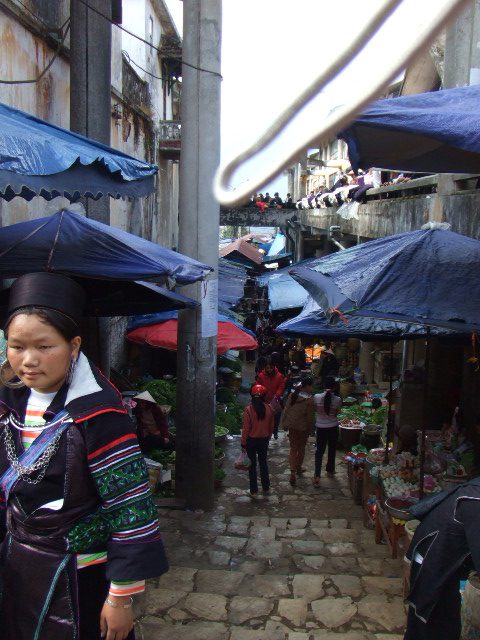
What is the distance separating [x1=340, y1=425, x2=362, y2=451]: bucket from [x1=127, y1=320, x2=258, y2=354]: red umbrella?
2.23 meters

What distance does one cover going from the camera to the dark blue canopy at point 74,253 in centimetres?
445

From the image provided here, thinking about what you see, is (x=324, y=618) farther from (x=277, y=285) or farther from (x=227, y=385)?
(x=277, y=285)

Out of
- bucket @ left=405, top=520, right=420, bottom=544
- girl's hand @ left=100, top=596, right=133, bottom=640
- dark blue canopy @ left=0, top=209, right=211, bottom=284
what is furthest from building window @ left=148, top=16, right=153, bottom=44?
girl's hand @ left=100, top=596, right=133, bottom=640

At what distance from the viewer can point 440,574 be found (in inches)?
130

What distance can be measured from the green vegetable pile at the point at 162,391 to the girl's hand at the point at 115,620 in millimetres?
8994

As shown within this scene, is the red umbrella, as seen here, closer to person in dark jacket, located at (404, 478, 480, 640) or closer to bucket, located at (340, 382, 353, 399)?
bucket, located at (340, 382, 353, 399)

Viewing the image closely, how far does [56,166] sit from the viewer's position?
3.51m

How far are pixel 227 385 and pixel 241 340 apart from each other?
5.27 m

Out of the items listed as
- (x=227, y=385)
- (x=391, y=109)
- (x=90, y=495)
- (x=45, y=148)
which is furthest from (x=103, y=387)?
(x=227, y=385)

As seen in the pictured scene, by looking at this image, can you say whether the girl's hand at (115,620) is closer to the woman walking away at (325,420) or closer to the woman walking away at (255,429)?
the woman walking away at (255,429)

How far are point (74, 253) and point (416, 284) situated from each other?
97.1 inches

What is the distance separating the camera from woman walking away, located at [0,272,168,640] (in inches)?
94.7

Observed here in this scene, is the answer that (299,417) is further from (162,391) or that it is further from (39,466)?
(39,466)

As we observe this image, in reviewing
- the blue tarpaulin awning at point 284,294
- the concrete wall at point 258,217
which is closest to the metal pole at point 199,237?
the blue tarpaulin awning at point 284,294
